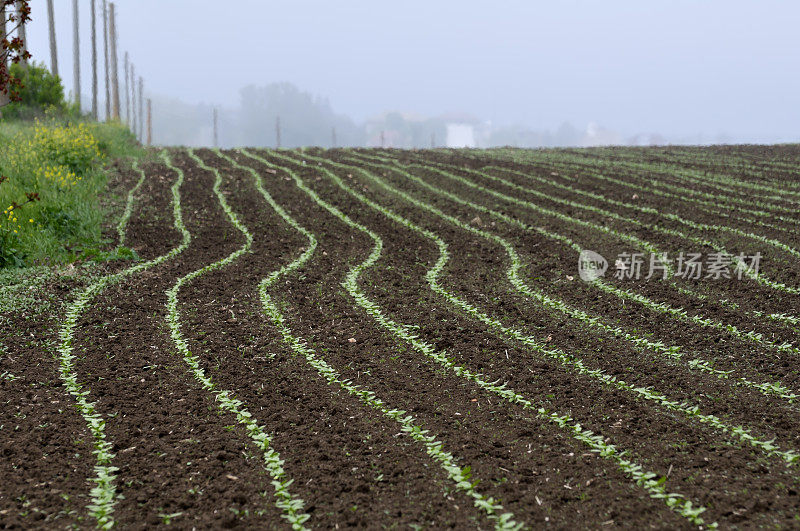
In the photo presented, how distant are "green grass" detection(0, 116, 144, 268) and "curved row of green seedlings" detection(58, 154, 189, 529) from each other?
3.54 feet

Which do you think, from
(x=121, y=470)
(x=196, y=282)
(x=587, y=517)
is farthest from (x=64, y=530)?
(x=196, y=282)

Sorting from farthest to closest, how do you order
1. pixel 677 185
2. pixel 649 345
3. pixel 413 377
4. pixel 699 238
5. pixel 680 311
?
1. pixel 677 185
2. pixel 699 238
3. pixel 680 311
4. pixel 649 345
5. pixel 413 377

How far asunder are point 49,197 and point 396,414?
24.2ft

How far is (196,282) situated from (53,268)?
1.88 meters

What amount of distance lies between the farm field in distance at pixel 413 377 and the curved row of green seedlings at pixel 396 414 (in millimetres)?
18

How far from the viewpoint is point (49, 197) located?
30.1 feet

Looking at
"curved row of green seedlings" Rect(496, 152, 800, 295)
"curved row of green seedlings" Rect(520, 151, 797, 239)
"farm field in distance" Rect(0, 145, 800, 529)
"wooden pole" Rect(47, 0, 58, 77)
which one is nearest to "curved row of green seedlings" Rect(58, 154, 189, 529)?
"farm field in distance" Rect(0, 145, 800, 529)

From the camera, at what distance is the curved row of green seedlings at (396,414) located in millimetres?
3229

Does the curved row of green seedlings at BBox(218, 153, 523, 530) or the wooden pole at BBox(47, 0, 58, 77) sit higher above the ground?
the wooden pole at BBox(47, 0, 58, 77)

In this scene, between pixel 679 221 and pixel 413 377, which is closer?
pixel 413 377

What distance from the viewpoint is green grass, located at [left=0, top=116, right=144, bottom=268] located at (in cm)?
773

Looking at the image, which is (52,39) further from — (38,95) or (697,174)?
(697,174)

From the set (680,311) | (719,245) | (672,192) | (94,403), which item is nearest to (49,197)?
(94,403)

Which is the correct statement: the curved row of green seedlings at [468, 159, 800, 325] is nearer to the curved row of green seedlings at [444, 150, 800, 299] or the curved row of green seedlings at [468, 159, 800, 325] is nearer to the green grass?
the curved row of green seedlings at [444, 150, 800, 299]
